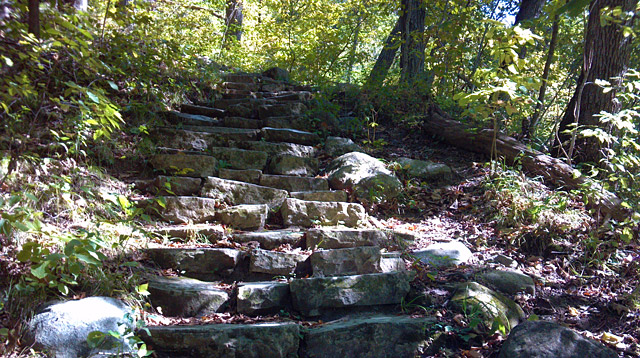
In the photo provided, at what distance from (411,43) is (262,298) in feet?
21.7

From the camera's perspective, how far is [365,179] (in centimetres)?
482

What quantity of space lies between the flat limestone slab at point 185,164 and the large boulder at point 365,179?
1459mm

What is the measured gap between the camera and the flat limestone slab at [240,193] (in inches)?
172

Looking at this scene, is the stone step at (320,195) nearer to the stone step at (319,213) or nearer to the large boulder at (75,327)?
the stone step at (319,213)

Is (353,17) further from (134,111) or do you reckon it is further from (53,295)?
(53,295)

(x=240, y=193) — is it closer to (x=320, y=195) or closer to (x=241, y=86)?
(x=320, y=195)

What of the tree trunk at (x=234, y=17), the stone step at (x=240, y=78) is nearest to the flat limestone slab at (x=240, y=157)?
the stone step at (x=240, y=78)

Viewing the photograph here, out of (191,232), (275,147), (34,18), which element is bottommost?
(191,232)

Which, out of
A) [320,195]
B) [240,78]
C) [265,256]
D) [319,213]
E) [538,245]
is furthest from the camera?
[240,78]

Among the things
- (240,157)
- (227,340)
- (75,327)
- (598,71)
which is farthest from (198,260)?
(598,71)

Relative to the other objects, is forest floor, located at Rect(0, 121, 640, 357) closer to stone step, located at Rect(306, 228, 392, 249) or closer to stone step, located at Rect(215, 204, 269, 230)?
stone step, located at Rect(306, 228, 392, 249)

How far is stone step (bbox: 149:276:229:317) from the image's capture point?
2.89 meters

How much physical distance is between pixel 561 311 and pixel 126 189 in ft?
13.3

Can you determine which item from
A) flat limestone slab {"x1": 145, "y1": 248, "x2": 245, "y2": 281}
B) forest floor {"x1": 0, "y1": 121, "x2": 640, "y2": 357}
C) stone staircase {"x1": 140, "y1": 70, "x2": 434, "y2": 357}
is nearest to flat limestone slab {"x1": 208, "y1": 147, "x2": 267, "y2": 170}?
stone staircase {"x1": 140, "y1": 70, "x2": 434, "y2": 357}
